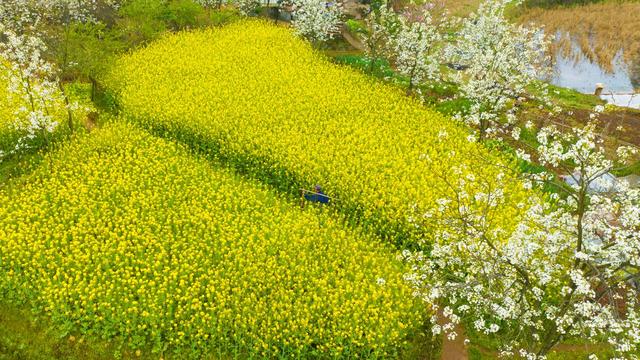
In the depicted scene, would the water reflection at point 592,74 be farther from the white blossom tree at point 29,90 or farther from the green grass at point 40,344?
the green grass at point 40,344

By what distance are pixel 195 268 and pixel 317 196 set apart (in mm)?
5973

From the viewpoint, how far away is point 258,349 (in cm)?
1241

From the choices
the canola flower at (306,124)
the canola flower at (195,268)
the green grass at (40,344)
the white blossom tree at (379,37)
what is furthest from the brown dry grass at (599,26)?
the green grass at (40,344)

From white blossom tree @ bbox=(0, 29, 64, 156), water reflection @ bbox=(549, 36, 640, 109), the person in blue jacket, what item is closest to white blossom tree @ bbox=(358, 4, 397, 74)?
water reflection @ bbox=(549, 36, 640, 109)

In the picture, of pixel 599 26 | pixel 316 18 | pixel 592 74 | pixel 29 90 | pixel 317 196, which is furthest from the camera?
pixel 599 26

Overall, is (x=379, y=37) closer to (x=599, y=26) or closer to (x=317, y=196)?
(x=317, y=196)

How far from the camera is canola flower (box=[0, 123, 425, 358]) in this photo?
12.8m

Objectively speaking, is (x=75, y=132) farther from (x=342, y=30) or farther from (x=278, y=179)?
(x=342, y=30)

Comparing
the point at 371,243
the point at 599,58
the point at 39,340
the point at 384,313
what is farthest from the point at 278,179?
the point at 599,58

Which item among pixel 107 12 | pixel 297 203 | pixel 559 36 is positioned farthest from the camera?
pixel 559 36

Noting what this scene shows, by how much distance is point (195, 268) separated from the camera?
47.7 feet

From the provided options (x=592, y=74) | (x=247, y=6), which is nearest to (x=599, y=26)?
(x=592, y=74)

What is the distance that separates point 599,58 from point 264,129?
109 ft

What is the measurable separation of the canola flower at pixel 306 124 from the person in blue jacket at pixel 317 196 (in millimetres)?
533
